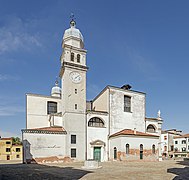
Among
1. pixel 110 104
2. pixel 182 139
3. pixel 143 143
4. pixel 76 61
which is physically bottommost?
pixel 182 139

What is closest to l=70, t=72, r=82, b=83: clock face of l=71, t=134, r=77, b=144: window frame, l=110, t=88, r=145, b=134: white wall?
l=110, t=88, r=145, b=134: white wall

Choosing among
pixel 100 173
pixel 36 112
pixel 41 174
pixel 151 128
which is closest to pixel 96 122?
pixel 151 128

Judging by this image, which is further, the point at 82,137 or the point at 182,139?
the point at 182,139

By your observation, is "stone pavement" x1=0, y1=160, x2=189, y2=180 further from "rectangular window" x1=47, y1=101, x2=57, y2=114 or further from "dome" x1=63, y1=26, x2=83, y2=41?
"dome" x1=63, y1=26, x2=83, y2=41

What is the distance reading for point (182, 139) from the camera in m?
64.2

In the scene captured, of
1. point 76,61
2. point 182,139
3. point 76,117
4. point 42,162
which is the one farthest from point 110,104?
point 182,139

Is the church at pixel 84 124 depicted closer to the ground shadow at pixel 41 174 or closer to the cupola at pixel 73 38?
the cupola at pixel 73 38

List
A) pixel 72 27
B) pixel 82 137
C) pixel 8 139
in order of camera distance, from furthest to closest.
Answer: pixel 8 139, pixel 72 27, pixel 82 137

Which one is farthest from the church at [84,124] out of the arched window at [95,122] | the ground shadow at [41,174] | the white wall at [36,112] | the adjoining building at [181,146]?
the adjoining building at [181,146]

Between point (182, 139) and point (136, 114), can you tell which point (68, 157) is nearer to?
point (136, 114)

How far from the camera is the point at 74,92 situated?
105ft

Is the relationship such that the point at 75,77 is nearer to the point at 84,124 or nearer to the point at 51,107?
the point at 84,124

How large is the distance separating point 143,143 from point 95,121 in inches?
308

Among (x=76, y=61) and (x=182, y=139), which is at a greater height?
(x=76, y=61)
